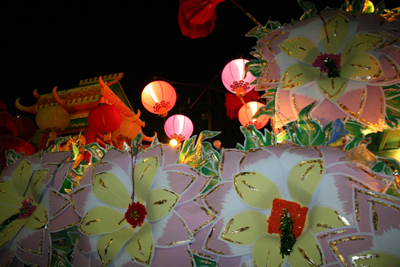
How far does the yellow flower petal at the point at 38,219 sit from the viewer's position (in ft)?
2.69

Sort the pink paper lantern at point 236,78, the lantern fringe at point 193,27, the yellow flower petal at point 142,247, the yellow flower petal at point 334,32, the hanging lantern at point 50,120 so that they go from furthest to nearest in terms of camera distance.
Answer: the hanging lantern at point 50,120 → the pink paper lantern at point 236,78 → the lantern fringe at point 193,27 → the yellow flower petal at point 334,32 → the yellow flower petal at point 142,247

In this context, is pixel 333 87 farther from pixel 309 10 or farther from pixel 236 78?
pixel 236 78

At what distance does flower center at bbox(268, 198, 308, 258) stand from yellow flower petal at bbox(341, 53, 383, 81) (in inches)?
16.9

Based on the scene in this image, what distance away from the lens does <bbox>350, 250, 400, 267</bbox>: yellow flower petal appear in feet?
1.44

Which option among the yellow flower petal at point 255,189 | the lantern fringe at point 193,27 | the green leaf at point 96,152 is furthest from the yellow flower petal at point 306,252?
the lantern fringe at point 193,27

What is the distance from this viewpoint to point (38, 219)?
830mm

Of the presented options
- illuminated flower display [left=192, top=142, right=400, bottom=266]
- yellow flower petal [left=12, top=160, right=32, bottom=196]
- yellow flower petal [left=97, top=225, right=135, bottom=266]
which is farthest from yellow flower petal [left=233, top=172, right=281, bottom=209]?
yellow flower petal [left=12, top=160, right=32, bottom=196]

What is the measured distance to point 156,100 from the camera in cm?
359

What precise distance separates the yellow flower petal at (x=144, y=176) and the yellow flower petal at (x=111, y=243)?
10 centimetres

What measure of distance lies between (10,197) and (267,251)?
3.14 ft

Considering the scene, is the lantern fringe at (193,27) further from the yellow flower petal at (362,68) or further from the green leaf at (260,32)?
the yellow flower petal at (362,68)

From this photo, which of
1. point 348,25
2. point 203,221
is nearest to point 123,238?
point 203,221

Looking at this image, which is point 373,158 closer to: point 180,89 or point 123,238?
point 123,238

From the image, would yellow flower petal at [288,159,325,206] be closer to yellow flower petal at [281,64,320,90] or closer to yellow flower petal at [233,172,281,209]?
yellow flower petal at [233,172,281,209]
